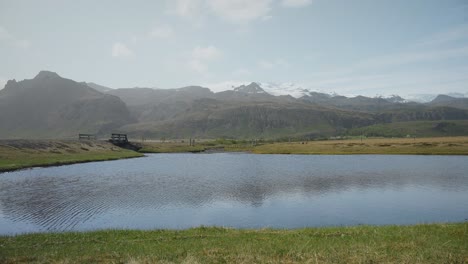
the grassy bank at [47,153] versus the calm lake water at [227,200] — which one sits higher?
the grassy bank at [47,153]

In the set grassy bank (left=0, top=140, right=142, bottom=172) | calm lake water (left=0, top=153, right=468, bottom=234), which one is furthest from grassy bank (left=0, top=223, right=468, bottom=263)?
grassy bank (left=0, top=140, right=142, bottom=172)

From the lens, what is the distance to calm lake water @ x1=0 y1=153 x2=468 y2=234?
42.1 m

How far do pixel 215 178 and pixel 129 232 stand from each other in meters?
49.5

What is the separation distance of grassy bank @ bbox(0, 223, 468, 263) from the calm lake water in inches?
421

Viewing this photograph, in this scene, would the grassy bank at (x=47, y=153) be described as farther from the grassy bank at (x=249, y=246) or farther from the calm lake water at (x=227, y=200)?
the grassy bank at (x=249, y=246)

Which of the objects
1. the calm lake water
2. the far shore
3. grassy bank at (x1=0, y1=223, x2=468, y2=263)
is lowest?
the calm lake water

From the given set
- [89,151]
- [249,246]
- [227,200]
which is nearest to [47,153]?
[89,151]

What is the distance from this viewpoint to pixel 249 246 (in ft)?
78.8

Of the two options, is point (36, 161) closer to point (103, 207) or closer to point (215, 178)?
point (215, 178)

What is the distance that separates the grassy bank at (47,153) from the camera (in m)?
96.8

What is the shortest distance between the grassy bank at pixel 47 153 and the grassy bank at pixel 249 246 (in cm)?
7229

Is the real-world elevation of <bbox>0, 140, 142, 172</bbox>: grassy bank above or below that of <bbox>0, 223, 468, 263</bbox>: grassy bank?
above

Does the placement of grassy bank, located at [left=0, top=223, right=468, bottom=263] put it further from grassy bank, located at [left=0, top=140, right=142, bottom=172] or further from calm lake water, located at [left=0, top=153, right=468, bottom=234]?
grassy bank, located at [left=0, top=140, right=142, bottom=172]

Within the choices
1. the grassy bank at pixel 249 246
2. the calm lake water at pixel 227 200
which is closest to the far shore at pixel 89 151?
the calm lake water at pixel 227 200
